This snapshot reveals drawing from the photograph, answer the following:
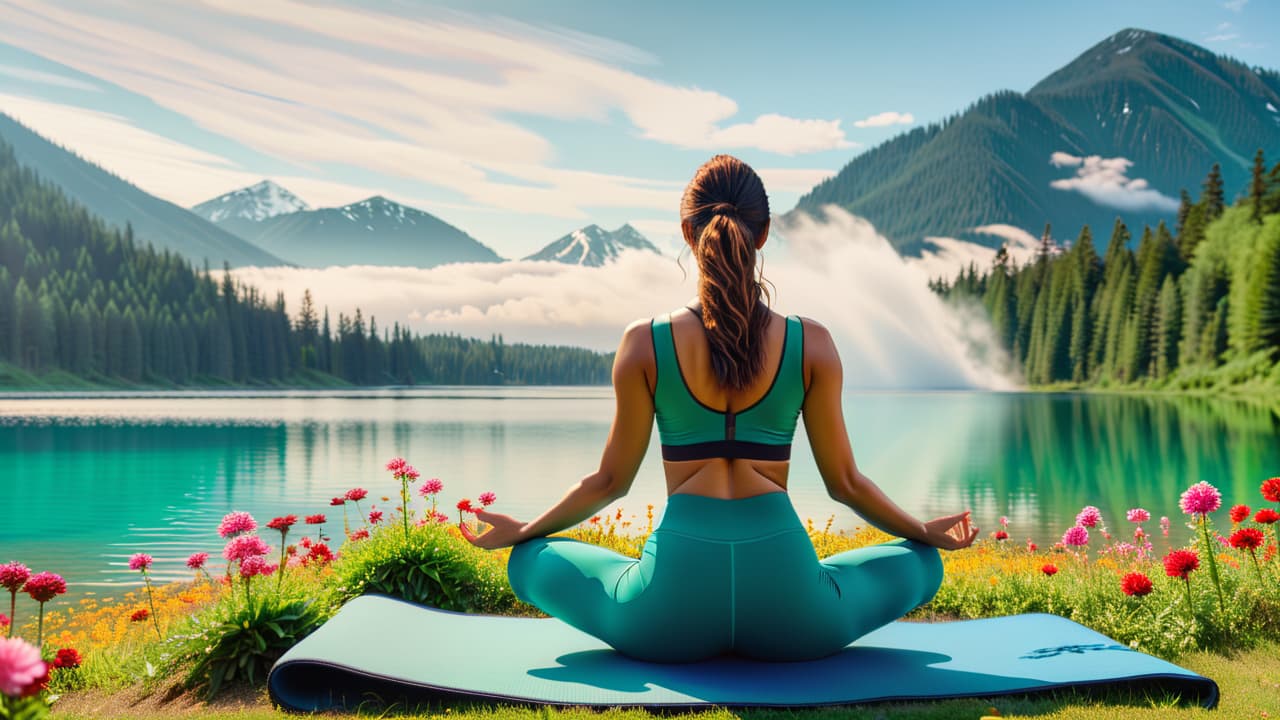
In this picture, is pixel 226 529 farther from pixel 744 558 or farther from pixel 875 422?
pixel 875 422

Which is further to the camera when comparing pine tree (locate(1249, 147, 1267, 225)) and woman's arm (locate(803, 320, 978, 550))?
pine tree (locate(1249, 147, 1267, 225))

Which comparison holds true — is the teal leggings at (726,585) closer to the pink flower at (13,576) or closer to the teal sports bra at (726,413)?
the teal sports bra at (726,413)

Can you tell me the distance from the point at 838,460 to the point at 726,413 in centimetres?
69

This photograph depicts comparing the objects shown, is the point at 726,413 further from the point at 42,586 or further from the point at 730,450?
the point at 42,586

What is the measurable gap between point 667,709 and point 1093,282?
10076 centimetres

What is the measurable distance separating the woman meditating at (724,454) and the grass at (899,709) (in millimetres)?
454

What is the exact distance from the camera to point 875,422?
4447 centimetres

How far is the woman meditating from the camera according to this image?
3918 mm

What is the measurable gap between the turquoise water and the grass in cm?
835

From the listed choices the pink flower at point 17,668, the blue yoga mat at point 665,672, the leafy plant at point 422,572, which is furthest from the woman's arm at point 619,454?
the pink flower at point 17,668

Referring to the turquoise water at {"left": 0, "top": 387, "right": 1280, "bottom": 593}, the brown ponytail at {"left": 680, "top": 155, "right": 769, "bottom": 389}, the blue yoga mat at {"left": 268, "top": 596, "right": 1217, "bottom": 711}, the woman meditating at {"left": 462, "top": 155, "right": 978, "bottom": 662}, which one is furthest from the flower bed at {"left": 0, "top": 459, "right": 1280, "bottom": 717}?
the turquoise water at {"left": 0, "top": 387, "right": 1280, "bottom": 593}

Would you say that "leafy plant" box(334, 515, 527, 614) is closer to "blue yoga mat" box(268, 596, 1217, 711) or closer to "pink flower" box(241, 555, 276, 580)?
"blue yoga mat" box(268, 596, 1217, 711)

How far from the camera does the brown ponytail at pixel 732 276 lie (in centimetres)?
386

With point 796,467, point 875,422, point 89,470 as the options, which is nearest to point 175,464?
point 89,470
